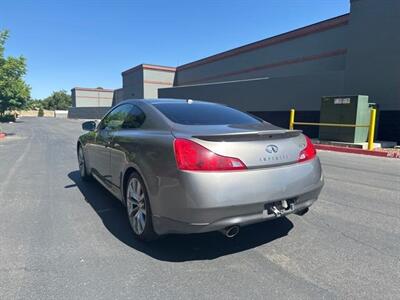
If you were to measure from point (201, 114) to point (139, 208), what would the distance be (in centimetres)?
132

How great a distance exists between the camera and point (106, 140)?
4.80 m

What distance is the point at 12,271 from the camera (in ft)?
9.98

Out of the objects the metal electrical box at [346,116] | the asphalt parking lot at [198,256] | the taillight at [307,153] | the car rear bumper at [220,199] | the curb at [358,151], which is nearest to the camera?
the asphalt parking lot at [198,256]

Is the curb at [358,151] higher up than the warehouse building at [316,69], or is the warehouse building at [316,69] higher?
the warehouse building at [316,69]

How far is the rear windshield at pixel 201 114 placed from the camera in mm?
3771

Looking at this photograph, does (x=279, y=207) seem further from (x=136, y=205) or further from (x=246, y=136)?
(x=136, y=205)

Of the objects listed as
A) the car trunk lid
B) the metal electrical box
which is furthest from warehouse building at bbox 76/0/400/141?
the car trunk lid

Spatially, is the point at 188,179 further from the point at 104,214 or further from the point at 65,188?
the point at 65,188

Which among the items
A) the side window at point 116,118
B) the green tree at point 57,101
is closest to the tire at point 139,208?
the side window at point 116,118

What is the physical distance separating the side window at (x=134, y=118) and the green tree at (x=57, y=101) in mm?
114319

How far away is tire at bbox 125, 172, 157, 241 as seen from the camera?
3.40 meters

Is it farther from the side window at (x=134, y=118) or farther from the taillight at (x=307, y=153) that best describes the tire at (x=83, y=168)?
the taillight at (x=307, y=153)

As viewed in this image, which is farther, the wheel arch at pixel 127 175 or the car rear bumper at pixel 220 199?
the wheel arch at pixel 127 175

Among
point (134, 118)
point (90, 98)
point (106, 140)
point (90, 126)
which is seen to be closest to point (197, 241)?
point (134, 118)
